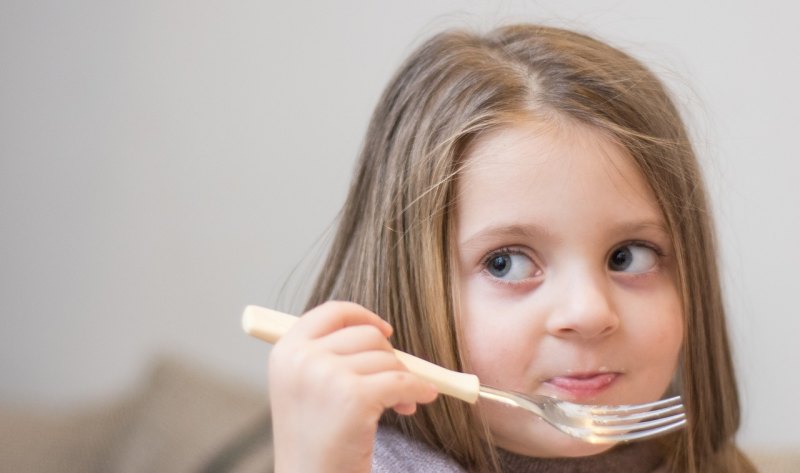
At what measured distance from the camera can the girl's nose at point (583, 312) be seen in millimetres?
965

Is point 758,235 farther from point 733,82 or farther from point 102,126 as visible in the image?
point 102,126

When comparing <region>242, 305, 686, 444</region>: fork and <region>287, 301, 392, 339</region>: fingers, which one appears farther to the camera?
<region>242, 305, 686, 444</region>: fork

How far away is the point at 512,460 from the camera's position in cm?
111

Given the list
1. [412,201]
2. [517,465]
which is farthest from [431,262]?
[517,465]

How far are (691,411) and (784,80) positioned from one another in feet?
2.34

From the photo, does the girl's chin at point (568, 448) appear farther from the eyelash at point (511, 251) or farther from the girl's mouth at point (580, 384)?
the eyelash at point (511, 251)

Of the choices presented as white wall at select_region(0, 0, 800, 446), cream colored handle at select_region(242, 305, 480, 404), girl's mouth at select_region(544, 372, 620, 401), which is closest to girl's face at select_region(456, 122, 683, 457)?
girl's mouth at select_region(544, 372, 620, 401)

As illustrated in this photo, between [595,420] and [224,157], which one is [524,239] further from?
[224,157]

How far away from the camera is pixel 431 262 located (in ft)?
3.40

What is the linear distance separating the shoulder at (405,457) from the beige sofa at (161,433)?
260 mm

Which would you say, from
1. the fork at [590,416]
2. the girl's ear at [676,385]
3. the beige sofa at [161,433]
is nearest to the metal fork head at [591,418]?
the fork at [590,416]

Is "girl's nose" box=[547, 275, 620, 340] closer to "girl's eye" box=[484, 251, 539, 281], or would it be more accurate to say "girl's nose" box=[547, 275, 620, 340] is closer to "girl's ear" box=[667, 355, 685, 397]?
"girl's eye" box=[484, 251, 539, 281]

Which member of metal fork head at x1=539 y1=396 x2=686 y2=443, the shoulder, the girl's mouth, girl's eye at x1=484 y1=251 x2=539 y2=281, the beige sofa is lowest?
the beige sofa

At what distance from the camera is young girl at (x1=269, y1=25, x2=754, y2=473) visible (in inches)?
39.3
